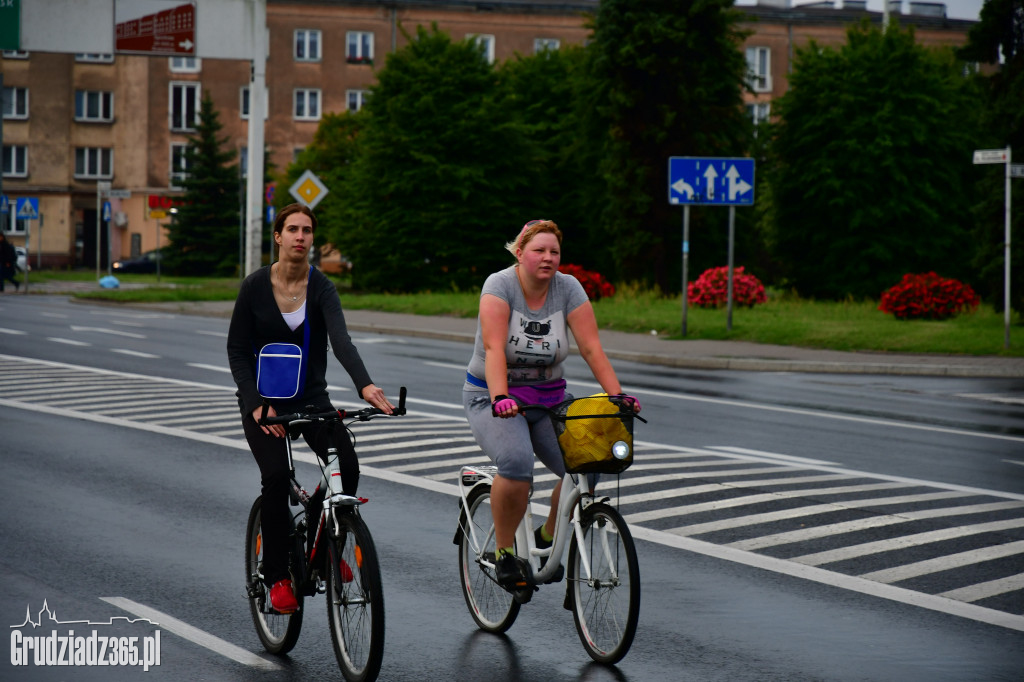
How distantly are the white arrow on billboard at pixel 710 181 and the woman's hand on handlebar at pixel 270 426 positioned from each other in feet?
64.2

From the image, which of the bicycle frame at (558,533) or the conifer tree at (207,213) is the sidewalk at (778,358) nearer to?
the bicycle frame at (558,533)

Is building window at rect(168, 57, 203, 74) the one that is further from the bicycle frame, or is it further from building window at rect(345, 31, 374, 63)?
the bicycle frame

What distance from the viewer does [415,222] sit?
4519 centimetres

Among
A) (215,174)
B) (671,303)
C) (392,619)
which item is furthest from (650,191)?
(392,619)

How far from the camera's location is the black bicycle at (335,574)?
527 centimetres

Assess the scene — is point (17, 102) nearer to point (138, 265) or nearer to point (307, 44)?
point (138, 265)

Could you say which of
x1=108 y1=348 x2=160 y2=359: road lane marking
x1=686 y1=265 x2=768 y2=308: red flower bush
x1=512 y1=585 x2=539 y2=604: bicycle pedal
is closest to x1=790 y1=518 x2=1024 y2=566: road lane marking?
x1=512 y1=585 x2=539 y2=604: bicycle pedal

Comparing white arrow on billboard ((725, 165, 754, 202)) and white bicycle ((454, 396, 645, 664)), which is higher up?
white arrow on billboard ((725, 165, 754, 202))

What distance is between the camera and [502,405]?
567 centimetres

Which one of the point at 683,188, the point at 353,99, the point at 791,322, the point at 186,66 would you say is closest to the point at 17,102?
the point at 186,66

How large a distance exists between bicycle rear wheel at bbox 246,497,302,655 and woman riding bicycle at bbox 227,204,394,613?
0.09m

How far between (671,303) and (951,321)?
8.58 meters

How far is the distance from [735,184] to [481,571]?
1886 centimetres

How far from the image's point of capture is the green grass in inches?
928
